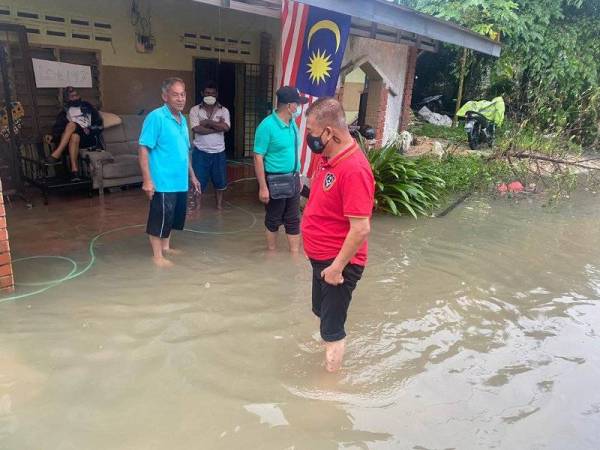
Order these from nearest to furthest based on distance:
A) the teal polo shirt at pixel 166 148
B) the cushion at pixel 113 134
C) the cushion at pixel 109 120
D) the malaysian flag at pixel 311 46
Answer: the teal polo shirt at pixel 166 148 < the malaysian flag at pixel 311 46 < the cushion at pixel 109 120 < the cushion at pixel 113 134

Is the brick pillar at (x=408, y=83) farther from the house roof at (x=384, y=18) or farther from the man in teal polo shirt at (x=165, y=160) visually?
the man in teal polo shirt at (x=165, y=160)

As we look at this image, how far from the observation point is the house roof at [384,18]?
546 centimetres

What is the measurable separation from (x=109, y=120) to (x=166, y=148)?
3.77 meters

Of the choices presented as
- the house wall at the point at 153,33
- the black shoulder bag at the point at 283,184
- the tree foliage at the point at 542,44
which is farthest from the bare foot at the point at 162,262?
the tree foliage at the point at 542,44

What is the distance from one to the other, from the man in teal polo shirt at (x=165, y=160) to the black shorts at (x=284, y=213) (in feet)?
2.93

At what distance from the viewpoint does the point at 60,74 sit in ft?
23.3

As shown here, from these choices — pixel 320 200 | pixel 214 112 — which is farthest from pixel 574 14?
pixel 320 200

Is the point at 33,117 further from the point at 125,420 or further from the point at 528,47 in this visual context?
the point at 528,47

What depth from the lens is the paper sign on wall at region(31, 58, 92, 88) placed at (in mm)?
6860

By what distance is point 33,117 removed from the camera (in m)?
Answer: 6.83

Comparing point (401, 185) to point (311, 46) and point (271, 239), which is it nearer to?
point (311, 46)

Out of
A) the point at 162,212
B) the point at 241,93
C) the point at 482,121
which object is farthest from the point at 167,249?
the point at 482,121

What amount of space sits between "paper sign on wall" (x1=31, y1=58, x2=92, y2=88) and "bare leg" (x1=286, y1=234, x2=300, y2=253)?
14.9 ft

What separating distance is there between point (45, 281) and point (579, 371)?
4283mm
